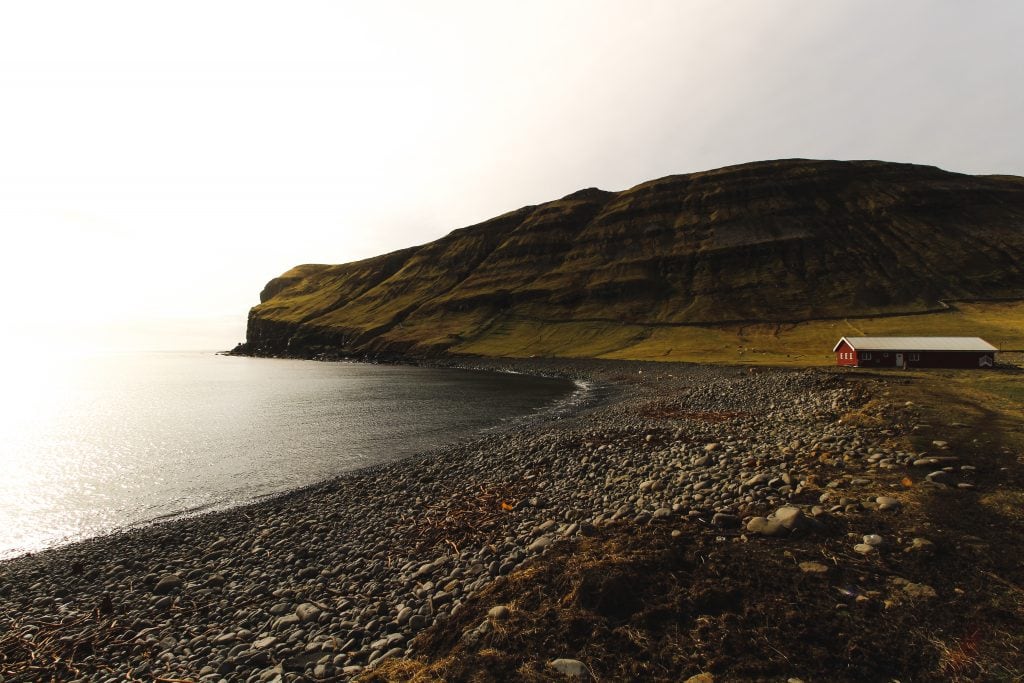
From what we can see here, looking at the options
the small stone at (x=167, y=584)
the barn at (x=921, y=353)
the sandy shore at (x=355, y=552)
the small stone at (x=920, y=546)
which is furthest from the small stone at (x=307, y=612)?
the barn at (x=921, y=353)

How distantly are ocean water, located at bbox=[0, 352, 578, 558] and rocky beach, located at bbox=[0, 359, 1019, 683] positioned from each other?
5540mm

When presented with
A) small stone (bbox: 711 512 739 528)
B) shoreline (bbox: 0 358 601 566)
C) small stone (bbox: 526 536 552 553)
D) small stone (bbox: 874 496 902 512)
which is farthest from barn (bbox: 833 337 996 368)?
small stone (bbox: 526 536 552 553)

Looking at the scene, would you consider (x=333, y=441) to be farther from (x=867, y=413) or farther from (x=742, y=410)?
(x=867, y=413)

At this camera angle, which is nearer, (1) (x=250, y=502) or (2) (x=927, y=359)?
(1) (x=250, y=502)

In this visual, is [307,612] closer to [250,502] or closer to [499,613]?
[499,613]

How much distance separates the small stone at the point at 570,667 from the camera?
7613mm

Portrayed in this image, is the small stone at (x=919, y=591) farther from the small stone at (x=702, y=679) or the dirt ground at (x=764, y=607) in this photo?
the small stone at (x=702, y=679)

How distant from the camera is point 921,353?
217 feet

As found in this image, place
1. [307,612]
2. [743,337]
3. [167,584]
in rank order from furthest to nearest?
[743,337] < [167,584] < [307,612]

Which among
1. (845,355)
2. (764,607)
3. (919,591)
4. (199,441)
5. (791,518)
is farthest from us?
(845,355)

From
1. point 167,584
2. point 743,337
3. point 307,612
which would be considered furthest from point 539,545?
point 743,337

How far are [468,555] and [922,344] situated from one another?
8017 cm

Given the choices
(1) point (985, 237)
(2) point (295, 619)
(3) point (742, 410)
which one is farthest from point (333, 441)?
(1) point (985, 237)

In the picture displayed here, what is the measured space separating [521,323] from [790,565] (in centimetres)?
14933
